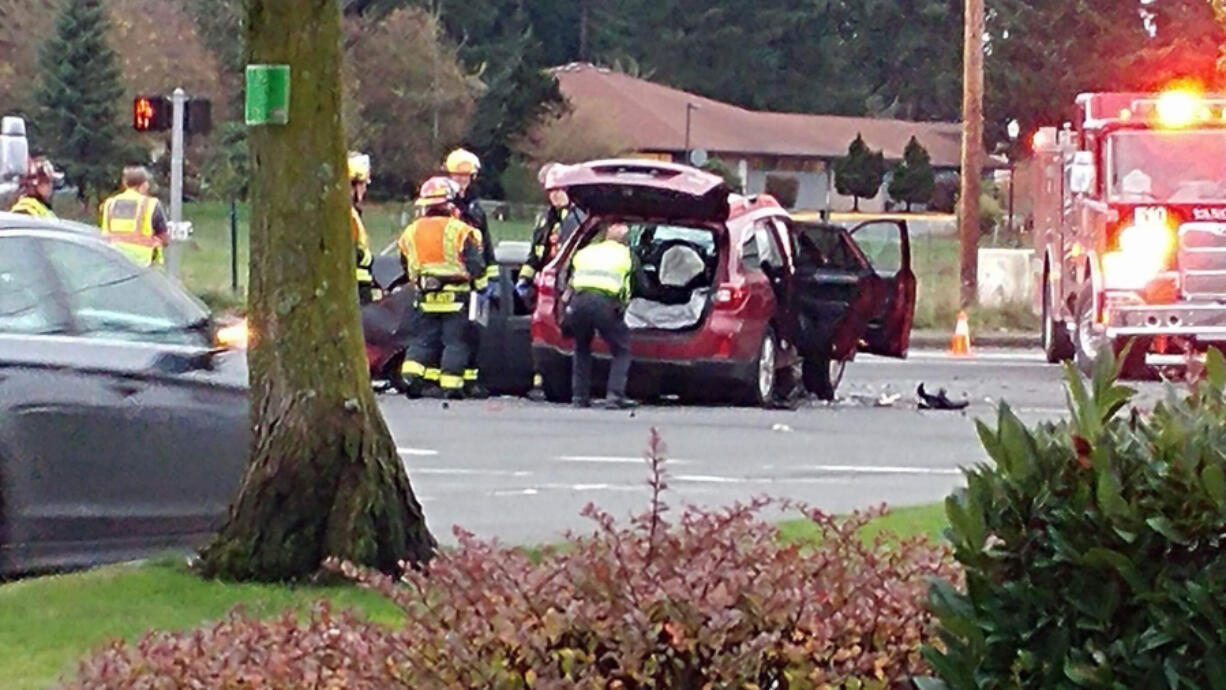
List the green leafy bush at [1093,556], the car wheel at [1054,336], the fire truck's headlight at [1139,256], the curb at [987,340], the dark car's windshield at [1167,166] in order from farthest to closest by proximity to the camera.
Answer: the curb at [987,340] < the car wheel at [1054,336] < the dark car's windshield at [1167,166] < the fire truck's headlight at [1139,256] < the green leafy bush at [1093,556]

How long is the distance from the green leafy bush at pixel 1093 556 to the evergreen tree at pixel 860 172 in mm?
61312

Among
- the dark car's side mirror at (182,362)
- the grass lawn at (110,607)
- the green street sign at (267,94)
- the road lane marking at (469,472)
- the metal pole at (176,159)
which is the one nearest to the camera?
the grass lawn at (110,607)

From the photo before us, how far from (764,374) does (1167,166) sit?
199 inches

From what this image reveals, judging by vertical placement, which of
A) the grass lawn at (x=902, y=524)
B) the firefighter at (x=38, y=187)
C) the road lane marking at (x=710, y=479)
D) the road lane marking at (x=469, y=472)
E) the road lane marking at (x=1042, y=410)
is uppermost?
the firefighter at (x=38, y=187)

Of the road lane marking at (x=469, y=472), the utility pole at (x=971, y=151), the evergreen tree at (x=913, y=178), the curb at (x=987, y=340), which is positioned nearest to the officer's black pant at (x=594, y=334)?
the road lane marking at (x=469, y=472)

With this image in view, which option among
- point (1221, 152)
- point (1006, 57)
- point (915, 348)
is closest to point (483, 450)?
point (1221, 152)

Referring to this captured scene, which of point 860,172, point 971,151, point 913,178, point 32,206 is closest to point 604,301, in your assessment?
point 32,206

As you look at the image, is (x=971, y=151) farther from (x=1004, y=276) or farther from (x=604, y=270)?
(x=604, y=270)

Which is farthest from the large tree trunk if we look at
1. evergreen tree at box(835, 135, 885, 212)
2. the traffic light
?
evergreen tree at box(835, 135, 885, 212)

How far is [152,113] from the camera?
2373cm

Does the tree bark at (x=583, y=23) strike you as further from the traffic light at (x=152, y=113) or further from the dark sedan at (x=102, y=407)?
the dark sedan at (x=102, y=407)

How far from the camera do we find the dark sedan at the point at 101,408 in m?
8.12

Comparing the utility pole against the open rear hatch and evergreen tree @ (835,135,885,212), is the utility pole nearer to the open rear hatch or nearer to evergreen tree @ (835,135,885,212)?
the open rear hatch

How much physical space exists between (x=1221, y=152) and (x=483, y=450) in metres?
8.59
